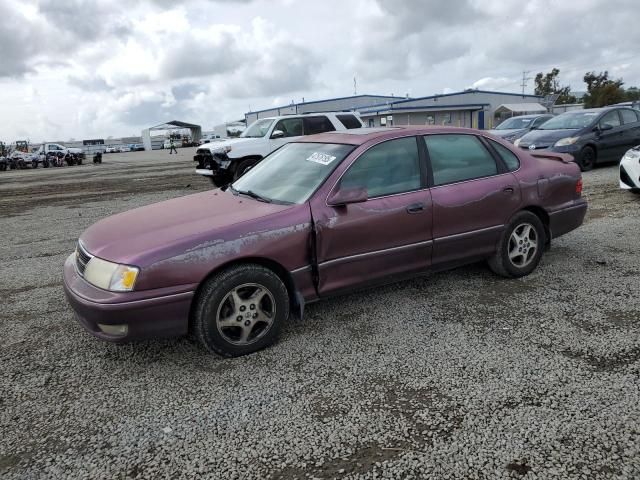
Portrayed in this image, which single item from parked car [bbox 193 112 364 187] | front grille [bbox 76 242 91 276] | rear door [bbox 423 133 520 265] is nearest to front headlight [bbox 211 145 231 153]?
parked car [bbox 193 112 364 187]

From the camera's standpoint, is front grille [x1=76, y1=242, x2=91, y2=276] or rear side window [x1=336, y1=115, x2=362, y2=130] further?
rear side window [x1=336, y1=115, x2=362, y2=130]

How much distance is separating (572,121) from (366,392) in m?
11.7

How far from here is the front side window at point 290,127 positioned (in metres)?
12.6

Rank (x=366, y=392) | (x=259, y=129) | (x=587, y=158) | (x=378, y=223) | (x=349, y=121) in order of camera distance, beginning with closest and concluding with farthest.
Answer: (x=366, y=392), (x=378, y=223), (x=587, y=158), (x=259, y=129), (x=349, y=121)

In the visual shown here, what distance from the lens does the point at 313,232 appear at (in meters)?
3.55

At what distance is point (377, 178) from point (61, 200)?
11.6m

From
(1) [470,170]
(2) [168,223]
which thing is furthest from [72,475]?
(1) [470,170]

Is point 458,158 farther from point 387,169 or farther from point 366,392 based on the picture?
point 366,392

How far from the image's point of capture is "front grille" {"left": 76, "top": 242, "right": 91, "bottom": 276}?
341 cm

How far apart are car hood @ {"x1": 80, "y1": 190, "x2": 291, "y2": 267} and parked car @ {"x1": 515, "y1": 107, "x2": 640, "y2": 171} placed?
979cm

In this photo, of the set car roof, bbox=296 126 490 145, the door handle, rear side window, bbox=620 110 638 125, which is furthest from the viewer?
rear side window, bbox=620 110 638 125

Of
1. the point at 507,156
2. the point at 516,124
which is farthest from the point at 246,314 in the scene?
the point at 516,124

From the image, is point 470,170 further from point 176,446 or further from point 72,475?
point 72,475

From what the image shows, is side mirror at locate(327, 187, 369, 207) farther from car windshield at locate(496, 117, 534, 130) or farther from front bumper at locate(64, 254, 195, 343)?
car windshield at locate(496, 117, 534, 130)
